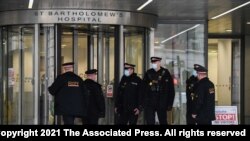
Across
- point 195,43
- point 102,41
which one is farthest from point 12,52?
point 195,43

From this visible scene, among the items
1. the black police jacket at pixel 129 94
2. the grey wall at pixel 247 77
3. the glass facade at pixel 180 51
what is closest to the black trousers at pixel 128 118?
the black police jacket at pixel 129 94

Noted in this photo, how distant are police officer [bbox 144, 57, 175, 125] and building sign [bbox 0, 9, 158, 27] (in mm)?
2878

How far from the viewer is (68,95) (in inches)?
452

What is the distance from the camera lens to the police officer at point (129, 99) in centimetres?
1302

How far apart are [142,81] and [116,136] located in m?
6.86

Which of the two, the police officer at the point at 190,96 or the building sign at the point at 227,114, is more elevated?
the police officer at the point at 190,96

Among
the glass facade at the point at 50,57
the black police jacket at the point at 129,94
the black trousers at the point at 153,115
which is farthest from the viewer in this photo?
the glass facade at the point at 50,57

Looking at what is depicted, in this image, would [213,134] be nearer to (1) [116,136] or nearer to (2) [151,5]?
(1) [116,136]

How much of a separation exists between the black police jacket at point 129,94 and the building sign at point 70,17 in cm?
244

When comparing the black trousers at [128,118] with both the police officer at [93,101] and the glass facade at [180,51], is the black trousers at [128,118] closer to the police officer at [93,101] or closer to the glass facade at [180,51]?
the police officer at [93,101]

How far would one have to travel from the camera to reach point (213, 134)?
6051mm

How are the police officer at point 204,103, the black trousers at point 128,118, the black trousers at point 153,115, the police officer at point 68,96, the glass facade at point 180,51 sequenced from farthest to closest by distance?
the glass facade at point 180,51 < the black trousers at point 128,118 < the black trousers at point 153,115 < the police officer at point 204,103 < the police officer at point 68,96

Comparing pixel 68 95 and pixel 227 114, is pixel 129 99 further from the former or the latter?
pixel 227 114

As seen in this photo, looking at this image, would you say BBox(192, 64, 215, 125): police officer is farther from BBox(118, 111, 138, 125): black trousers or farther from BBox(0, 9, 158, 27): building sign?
BBox(0, 9, 158, 27): building sign
